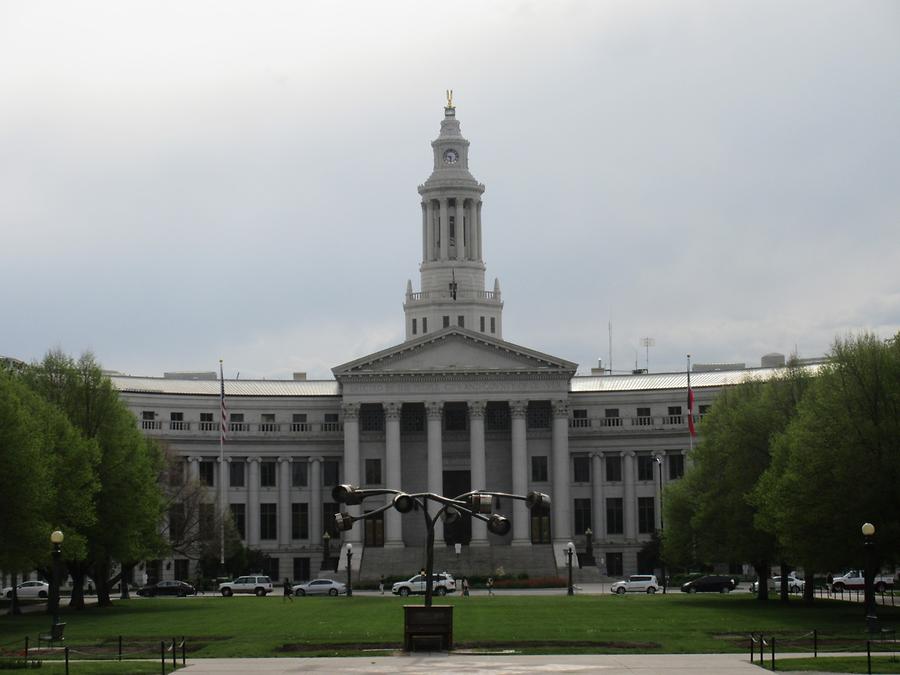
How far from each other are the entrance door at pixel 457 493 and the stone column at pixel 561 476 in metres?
7.82

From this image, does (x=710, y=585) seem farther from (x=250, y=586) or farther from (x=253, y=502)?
(x=253, y=502)

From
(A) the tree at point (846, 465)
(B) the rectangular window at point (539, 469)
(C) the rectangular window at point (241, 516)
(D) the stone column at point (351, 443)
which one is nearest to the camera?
(A) the tree at point (846, 465)

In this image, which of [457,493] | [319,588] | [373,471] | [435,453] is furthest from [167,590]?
[457,493]

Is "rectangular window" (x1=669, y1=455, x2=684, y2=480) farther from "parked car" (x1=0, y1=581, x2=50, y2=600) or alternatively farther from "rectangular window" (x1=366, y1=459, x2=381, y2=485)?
"parked car" (x1=0, y1=581, x2=50, y2=600)

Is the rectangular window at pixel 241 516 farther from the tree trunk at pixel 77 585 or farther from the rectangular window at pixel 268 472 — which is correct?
the tree trunk at pixel 77 585

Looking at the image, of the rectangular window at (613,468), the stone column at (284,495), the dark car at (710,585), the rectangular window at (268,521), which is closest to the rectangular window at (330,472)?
the stone column at (284,495)

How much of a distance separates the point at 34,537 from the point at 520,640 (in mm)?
25602

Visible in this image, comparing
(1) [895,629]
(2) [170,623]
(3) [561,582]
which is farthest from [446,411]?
(1) [895,629]

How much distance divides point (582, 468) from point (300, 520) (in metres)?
26.5

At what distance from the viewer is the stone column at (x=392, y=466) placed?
137000 mm

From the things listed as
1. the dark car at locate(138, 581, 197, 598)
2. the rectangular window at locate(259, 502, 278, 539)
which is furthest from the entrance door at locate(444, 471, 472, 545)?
the dark car at locate(138, 581, 197, 598)

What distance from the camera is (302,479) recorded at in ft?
484

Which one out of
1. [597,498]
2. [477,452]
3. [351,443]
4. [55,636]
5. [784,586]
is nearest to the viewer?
[55,636]

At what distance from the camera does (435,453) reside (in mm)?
138750
